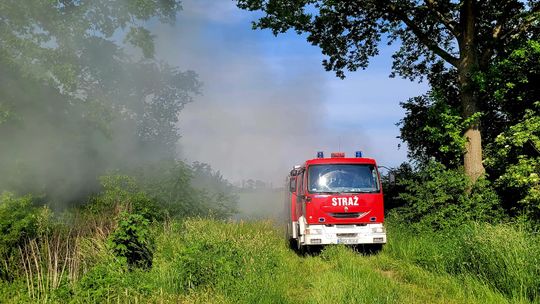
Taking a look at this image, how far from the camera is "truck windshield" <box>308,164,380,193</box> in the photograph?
476 inches

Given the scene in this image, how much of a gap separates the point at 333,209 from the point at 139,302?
6370mm

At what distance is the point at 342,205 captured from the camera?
469 inches

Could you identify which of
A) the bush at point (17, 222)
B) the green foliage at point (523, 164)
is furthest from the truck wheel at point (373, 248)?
the bush at point (17, 222)

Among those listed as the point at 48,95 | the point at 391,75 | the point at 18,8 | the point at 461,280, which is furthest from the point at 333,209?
the point at 18,8

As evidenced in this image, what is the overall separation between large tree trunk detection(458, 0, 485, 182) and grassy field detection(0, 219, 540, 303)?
6227mm

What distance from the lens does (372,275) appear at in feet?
28.7

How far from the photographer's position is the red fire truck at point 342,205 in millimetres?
11914

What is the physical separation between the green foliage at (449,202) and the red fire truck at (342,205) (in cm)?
231

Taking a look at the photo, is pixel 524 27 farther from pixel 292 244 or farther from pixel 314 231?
pixel 292 244

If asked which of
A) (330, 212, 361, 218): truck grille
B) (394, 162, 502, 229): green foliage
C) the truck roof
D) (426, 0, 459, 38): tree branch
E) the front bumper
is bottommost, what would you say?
the front bumper

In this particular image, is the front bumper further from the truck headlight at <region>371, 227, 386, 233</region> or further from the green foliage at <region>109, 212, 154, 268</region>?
the green foliage at <region>109, 212, 154, 268</region>

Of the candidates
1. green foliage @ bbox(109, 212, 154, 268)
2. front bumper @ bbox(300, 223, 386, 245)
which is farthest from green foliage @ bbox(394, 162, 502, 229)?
green foliage @ bbox(109, 212, 154, 268)

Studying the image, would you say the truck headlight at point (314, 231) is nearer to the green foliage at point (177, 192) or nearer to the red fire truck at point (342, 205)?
the red fire truck at point (342, 205)

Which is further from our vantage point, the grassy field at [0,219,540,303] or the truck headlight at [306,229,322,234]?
the truck headlight at [306,229,322,234]
